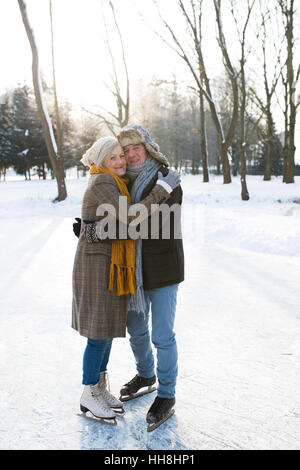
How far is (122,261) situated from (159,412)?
3.14 feet

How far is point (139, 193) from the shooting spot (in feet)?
7.54

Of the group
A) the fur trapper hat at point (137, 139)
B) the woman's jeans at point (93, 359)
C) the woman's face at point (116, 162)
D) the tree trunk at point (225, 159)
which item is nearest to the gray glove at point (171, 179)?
the fur trapper hat at point (137, 139)

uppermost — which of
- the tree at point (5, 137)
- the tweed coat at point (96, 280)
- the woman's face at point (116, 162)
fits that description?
the tree at point (5, 137)

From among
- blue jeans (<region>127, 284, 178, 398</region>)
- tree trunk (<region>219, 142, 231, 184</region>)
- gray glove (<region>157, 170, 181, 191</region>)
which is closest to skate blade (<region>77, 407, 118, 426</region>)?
blue jeans (<region>127, 284, 178, 398</region>)

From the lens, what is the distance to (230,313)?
4.00 m

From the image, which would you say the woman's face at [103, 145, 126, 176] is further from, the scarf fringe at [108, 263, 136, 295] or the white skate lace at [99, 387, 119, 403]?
the white skate lace at [99, 387, 119, 403]

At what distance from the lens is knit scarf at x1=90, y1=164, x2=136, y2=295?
2244mm

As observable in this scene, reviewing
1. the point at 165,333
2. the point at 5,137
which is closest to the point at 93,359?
the point at 165,333

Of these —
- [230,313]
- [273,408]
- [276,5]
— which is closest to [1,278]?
[230,313]

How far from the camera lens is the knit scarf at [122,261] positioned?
7.36 feet

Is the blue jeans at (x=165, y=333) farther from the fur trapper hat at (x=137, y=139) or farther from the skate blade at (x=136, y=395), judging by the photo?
the fur trapper hat at (x=137, y=139)

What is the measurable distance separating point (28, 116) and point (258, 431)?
31.5 meters

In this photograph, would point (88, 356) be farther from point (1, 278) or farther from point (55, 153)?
point (55, 153)

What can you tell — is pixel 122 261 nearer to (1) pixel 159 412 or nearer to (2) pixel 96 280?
(2) pixel 96 280
